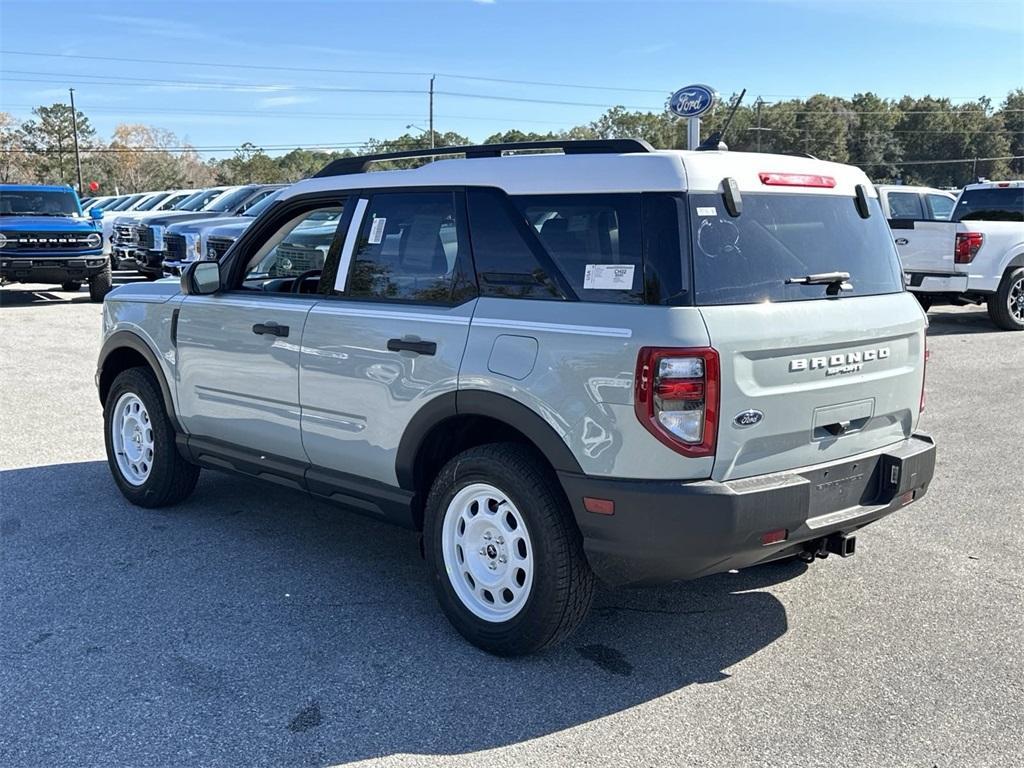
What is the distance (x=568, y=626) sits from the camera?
368 cm

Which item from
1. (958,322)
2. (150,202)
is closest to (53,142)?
(150,202)

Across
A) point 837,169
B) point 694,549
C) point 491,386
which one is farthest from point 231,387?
point 837,169

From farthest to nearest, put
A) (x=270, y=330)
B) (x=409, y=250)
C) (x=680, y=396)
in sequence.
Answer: (x=270, y=330) < (x=409, y=250) < (x=680, y=396)

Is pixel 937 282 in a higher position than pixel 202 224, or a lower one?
lower

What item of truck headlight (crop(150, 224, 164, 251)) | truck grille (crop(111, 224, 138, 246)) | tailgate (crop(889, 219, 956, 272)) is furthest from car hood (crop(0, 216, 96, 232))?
tailgate (crop(889, 219, 956, 272))

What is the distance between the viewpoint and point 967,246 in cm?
1270

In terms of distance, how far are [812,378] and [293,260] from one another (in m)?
3.31

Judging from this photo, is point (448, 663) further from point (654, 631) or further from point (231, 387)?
point (231, 387)

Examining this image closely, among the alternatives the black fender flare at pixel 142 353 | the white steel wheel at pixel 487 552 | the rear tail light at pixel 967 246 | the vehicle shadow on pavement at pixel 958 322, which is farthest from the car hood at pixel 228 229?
the white steel wheel at pixel 487 552

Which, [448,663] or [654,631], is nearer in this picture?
[448,663]

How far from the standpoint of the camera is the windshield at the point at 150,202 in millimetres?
25953

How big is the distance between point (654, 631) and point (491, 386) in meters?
1.35

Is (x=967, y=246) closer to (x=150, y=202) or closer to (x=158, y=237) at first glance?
(x=158, y=237)

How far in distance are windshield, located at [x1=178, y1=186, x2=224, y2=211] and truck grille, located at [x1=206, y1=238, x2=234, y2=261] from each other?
584cm
